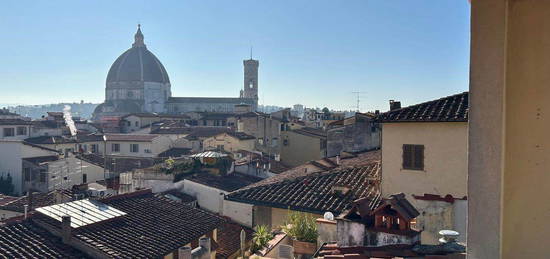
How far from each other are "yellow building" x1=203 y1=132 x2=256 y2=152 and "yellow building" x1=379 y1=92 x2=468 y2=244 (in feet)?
79.7

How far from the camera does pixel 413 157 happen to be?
10359 millimetres

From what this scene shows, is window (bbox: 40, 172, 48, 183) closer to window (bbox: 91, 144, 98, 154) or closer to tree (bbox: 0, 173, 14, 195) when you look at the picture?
tree (bbox: 0, 173, 14, 195)

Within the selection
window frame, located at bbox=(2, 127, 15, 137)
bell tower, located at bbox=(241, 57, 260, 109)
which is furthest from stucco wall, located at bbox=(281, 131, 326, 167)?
bell tower, located at bbox=(241, 57, 260, 109)

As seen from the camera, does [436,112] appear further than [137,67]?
No

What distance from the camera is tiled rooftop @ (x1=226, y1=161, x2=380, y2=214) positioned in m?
11.9

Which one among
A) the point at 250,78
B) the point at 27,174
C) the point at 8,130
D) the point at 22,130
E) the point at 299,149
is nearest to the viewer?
the point at 27,174

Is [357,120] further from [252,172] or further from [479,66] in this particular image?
[479,66]

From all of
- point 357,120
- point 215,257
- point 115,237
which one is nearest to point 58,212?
point 115,237

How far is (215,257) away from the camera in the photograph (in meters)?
13.6

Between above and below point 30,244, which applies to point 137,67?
above

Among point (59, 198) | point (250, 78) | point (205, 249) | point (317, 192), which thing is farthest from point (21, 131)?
point (250, 78)

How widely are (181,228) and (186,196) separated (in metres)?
7.44

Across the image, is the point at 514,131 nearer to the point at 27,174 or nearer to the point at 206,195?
the point at 206,195

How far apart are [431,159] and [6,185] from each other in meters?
29.2
